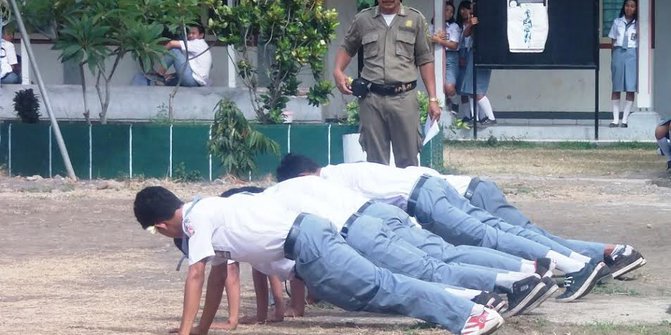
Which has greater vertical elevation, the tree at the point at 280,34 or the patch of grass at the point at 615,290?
the tree at the point at 280,34

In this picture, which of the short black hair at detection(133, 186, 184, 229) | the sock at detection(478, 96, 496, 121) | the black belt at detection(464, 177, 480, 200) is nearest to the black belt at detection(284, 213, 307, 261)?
the short black hair at detection(133, 186, 184, 229)

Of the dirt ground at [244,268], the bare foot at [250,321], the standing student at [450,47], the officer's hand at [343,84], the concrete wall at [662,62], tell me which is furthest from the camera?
the concrete wall at [662,62]

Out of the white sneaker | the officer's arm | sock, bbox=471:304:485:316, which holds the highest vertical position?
the officer's arm

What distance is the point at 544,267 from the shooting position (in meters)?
7.59

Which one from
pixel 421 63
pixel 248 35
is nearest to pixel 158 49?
pixel 248 35

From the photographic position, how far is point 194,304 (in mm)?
6508

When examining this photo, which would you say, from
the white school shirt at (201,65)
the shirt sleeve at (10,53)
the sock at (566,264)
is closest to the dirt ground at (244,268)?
the sock at (566,264)

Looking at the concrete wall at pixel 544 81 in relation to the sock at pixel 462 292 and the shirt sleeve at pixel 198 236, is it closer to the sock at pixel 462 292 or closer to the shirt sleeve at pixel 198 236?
the sock at pixel 462 292

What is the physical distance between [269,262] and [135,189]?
6584 millimetres

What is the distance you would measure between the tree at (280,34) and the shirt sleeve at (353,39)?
3690 mm

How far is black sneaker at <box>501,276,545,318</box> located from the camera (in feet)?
23.2

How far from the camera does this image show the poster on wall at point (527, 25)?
1750 centimetres

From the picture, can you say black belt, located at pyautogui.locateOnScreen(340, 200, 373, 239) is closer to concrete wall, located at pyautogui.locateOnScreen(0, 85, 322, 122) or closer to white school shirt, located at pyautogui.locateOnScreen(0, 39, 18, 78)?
concrete wall, located at pyautogui.locateOnScreen(0, 85, 322, 122)

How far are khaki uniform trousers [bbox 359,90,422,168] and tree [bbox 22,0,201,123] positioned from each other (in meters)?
4.00
